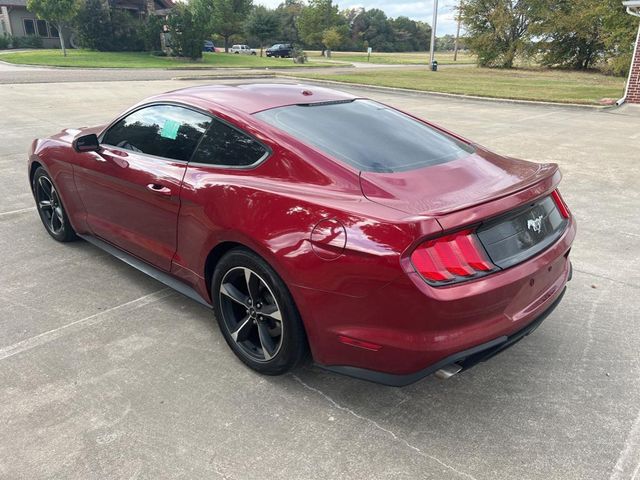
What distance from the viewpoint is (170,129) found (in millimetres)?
3389

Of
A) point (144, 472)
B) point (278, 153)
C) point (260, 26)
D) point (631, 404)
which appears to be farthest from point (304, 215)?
point (260, 26)

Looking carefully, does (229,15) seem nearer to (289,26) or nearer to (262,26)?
(262,26)

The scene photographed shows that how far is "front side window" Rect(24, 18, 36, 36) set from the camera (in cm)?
4931

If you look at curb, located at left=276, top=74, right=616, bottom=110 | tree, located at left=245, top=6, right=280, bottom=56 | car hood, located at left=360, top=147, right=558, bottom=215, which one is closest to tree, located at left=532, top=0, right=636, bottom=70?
curb, located at left=276, top=74, right=616, bottom=110

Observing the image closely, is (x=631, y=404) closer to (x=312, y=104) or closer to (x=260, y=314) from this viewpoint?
(x=260, y=314)

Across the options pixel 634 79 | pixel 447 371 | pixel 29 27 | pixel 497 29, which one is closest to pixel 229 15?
pixel 29 27

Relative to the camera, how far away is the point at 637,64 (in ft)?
51.9

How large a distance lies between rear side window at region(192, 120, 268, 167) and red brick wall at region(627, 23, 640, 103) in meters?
16.9

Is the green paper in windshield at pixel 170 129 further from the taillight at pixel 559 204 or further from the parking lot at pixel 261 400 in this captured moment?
the taillight at pixel 559 204

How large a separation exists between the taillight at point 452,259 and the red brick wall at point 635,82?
17001 mm

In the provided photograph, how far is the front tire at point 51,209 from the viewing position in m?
4.58

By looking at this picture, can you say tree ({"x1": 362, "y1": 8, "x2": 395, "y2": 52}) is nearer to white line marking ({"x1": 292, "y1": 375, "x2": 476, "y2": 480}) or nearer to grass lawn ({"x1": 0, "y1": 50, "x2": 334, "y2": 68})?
grass lawn ({"x1": 0, "y1": 50, "x2": 334, "y2": 68})

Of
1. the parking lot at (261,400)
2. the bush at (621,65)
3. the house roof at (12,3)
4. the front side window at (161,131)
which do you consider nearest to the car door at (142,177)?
the front side window at (161,131)

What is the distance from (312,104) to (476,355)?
1.83 metres
